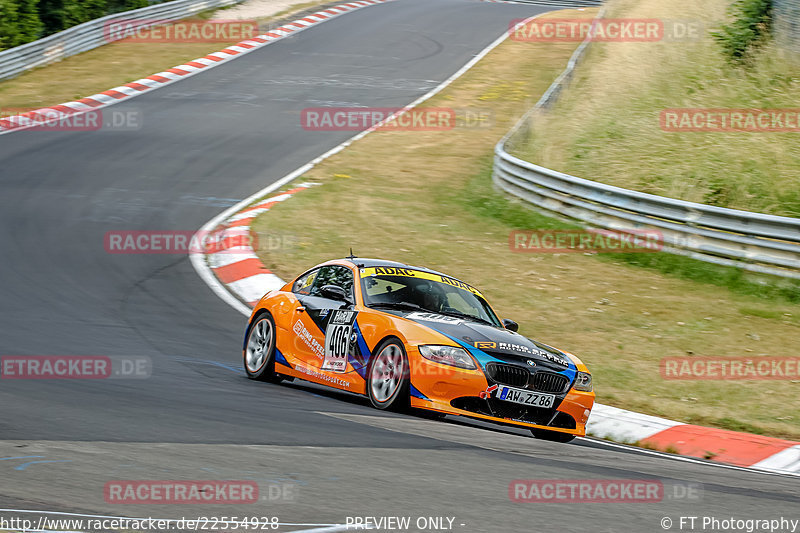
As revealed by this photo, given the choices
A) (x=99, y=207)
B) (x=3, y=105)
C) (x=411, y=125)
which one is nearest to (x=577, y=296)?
(x=99, y=207)

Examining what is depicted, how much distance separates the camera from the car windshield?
9352mm

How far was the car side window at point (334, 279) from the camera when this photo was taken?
9.72 meters

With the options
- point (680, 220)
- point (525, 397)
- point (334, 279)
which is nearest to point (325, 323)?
point (334, 279)

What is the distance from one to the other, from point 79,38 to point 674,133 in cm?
1927

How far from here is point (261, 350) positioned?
10164 mm

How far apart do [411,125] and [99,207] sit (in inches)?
414

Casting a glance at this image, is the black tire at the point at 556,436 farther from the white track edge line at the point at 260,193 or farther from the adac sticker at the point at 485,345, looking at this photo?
the white track edge line at the point at 260,193

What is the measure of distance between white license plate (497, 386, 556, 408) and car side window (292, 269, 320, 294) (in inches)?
107

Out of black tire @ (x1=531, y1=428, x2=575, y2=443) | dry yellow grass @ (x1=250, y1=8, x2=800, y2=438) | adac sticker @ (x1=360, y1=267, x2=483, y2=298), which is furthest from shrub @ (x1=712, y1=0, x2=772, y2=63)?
black tire @ (x1=531, y1=428, x2=575, y2=443)

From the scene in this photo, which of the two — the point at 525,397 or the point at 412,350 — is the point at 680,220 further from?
the point at 412,350

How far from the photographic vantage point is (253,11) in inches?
1531

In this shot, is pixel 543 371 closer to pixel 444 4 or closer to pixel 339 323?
pixel 339 323

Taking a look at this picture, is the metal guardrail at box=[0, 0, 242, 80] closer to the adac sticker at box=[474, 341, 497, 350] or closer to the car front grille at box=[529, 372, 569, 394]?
the adac sticker at box=[474, 341, 497, 350]

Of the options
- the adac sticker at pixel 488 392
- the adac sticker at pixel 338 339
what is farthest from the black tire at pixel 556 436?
the adac sticker at pixel 338 339
